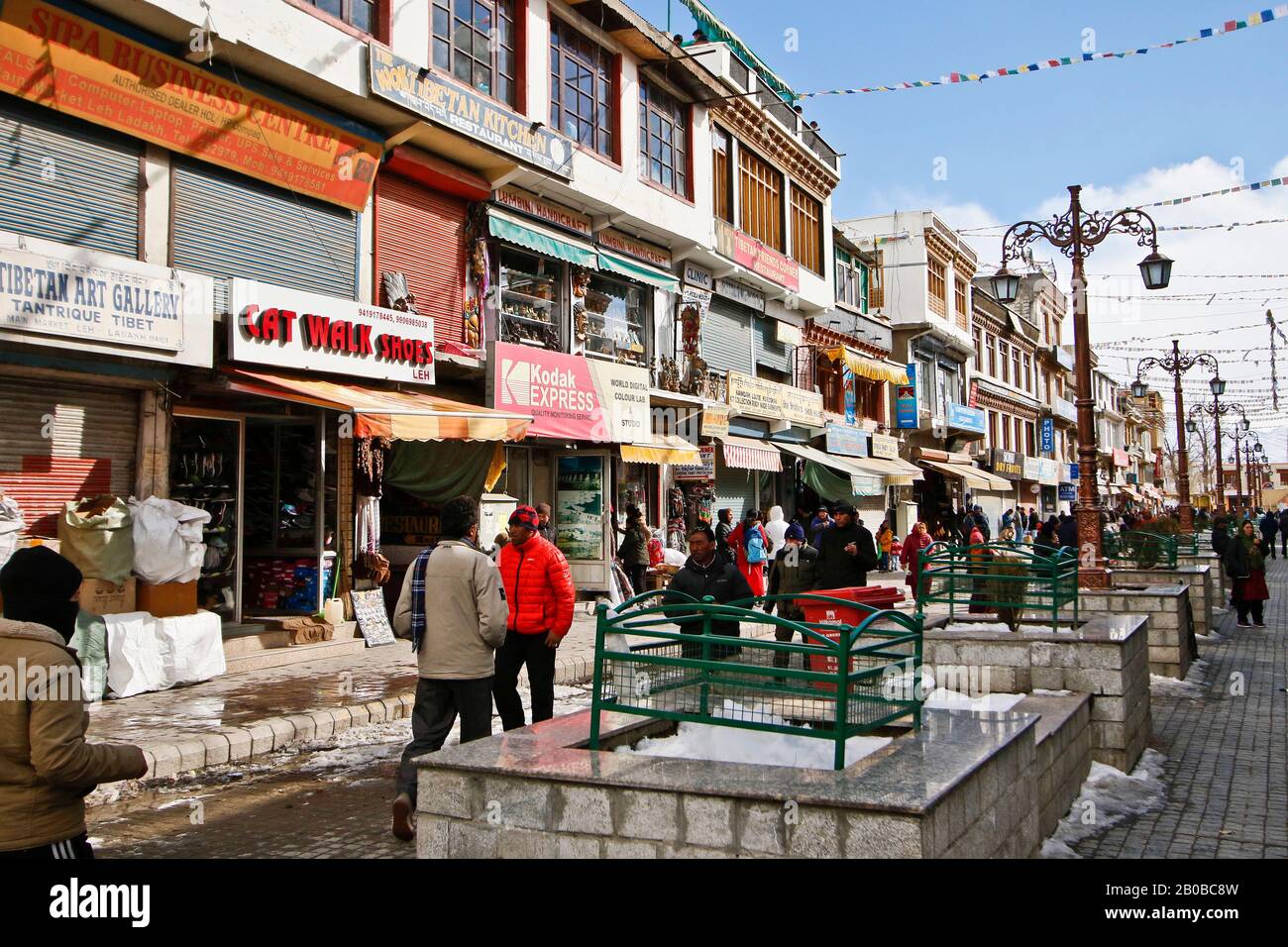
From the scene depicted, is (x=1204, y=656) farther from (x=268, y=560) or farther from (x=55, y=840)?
(x=55, y=840)

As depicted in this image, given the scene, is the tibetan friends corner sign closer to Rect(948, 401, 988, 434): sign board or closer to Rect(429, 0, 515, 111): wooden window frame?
Rect(429, 0, 515, 111): wooden window frame

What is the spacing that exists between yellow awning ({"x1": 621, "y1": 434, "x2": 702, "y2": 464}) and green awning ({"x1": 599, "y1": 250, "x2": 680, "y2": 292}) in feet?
9.49

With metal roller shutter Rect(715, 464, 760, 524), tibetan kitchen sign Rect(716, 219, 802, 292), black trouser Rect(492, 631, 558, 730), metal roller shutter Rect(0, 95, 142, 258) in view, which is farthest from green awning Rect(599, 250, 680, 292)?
black trouser Rect(492, 631, 558, 730)

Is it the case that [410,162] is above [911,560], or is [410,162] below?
above

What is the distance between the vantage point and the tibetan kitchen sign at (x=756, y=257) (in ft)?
69.9

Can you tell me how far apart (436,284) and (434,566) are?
377 inches

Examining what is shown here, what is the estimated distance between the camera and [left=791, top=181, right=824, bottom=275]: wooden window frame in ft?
84.2

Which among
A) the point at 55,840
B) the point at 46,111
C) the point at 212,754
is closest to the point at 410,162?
the point at 46,111

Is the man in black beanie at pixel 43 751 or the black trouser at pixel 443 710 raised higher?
the man in black beanie at pixel 43 751

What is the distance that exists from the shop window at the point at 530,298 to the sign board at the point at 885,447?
15.4m

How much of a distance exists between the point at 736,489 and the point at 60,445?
1549 centimetres

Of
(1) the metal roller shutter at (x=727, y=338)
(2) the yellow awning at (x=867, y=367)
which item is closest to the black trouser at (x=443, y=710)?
(1) the metal roller shutter at (x=727, y=338)

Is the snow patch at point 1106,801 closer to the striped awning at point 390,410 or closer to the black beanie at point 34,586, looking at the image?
the black beanie at point 34,586

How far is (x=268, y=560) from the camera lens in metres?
12.4
